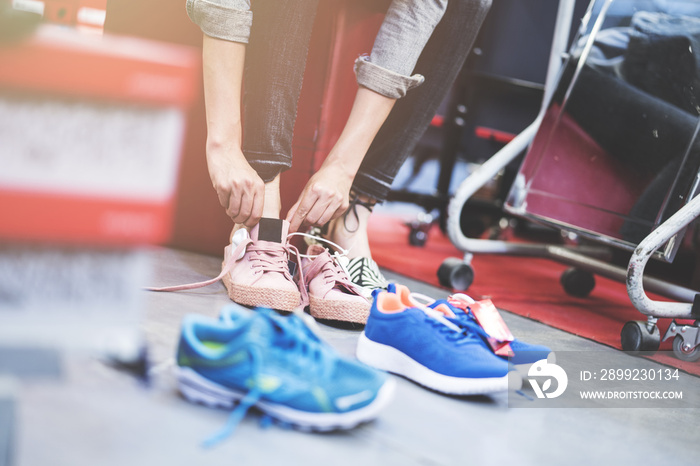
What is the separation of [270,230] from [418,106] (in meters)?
0.43

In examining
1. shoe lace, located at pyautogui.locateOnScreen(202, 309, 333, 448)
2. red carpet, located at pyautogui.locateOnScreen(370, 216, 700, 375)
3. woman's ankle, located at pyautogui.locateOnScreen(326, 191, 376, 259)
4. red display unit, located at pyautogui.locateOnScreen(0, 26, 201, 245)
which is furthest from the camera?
red carpet, located at pyautogui.locateOnScreen(370, 216, 700, 375)

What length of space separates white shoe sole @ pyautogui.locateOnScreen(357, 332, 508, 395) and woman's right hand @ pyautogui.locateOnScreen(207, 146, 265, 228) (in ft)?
1.03

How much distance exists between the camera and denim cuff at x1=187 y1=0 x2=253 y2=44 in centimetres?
102

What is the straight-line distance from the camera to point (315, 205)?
3.58ft

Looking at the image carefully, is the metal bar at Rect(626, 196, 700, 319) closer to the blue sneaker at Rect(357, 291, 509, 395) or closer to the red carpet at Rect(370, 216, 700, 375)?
the red carpet at Rect(370, 216, 700, 375)

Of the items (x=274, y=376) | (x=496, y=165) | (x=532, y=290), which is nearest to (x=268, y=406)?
(x=274, y=376)

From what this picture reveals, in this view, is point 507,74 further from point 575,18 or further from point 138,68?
point 138,68

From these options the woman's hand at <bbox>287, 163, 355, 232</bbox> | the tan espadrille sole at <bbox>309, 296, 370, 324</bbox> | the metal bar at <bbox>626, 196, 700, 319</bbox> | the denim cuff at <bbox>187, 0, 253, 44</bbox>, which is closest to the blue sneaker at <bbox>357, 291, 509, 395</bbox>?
the tan espadrille sole at <bbox>309, 296, 370, 324</bbox>

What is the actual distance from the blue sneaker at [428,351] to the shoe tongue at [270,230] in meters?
0.28

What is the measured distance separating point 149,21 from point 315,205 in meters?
0.39

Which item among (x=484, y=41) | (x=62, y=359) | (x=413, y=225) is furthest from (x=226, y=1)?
(x=484, y=41)

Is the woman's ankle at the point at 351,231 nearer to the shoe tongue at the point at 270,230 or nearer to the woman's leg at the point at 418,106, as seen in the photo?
the woman's leg at the point at 418,106

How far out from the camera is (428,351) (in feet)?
2.69

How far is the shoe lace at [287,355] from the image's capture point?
60 centimetres
